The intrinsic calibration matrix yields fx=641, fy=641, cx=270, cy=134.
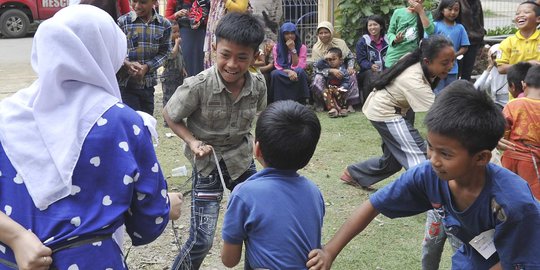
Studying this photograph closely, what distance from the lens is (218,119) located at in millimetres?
3420

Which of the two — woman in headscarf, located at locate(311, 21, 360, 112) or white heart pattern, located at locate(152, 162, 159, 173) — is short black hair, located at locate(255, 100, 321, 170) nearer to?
white heart pattern, located at locate(152, 162, 159, 173)

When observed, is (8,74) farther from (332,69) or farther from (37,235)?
(37,235)

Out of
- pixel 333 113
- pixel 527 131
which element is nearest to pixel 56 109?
pixel 527 131

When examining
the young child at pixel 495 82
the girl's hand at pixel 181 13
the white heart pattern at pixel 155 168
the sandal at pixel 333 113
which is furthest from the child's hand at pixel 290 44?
the white heart pattern at pixel 155 168

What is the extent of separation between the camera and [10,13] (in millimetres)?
15531

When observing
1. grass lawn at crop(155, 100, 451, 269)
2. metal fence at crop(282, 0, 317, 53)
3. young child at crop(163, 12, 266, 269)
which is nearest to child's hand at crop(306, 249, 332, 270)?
young child at crop(163, 12, 266, 269)

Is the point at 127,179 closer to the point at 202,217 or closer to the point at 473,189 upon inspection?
the point at 473,189

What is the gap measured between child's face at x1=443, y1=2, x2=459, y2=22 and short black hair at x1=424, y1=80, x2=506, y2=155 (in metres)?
5.55

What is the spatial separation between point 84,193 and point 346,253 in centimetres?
266

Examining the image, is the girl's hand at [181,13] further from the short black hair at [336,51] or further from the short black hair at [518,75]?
the short black hair at [518,75]

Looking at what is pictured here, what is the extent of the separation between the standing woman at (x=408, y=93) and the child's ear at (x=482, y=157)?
6.11ft

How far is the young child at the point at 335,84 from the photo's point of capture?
8.58 metres

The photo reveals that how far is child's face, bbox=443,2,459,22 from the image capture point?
7.55 metres

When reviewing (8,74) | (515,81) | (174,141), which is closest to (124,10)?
(174,141)
